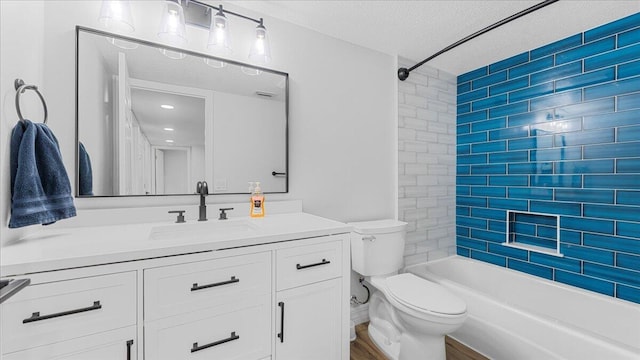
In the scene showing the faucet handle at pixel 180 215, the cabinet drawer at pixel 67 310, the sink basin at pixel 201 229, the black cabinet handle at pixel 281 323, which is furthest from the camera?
the faucet handle at pixel 180 215

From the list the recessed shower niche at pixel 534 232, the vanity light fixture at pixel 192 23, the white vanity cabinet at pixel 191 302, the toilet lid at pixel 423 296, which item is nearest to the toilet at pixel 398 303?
the toilet lid at pixel 423 296

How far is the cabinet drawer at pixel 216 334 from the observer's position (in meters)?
0.95

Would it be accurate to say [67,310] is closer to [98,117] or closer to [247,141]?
[98,117]

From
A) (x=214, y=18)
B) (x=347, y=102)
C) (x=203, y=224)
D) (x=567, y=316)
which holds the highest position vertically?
(x=214, y=18)

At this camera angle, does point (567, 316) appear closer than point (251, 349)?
No

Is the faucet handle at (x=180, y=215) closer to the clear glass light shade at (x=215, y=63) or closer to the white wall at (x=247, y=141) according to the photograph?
the white wall at (x=247, y=141)

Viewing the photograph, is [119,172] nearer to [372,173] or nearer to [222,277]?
[222,277]

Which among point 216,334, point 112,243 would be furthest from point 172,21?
point 216,334

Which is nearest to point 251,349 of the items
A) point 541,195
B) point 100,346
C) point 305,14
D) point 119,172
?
point 100,346

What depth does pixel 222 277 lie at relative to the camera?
1053mm

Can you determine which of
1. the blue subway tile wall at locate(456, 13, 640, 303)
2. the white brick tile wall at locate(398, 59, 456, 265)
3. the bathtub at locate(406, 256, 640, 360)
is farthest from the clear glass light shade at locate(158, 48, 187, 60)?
the blue subway tile wall at locate(456, 13, 640, 303)

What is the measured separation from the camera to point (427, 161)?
2516mm

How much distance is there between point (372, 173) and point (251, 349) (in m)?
1.52

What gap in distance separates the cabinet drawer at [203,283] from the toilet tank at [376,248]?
861 millimetres
